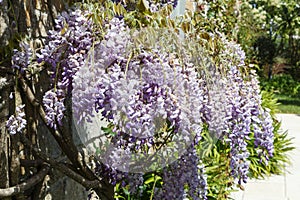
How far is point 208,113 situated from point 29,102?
25.1 inches

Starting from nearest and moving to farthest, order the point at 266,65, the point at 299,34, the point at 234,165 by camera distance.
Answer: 1. the point at 234,165
2. the point at 299,34
3. the point at 266,65

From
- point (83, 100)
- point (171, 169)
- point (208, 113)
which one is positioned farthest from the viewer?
point (171, 169)

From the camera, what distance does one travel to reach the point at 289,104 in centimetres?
1041

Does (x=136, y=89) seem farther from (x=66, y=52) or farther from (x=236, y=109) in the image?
(x=236, y=109)

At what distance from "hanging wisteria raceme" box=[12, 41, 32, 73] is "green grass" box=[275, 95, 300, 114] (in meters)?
8.04

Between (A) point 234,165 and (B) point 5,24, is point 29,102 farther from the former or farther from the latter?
(A) point 234,165

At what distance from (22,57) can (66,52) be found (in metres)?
0.14


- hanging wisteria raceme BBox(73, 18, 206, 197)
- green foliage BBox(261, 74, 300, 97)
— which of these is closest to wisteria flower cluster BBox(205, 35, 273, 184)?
hanging wisteria raceme BBox(73, 18, 206, 197)

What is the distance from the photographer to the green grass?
9.38 m

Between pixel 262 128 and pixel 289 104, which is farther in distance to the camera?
pixel 289 104

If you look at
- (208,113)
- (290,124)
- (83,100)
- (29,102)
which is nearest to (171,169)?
(208,113)

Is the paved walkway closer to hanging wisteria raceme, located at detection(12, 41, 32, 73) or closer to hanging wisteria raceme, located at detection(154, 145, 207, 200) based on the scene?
hanging wisteria raceme, located at detection(154, 145, 207, 200)

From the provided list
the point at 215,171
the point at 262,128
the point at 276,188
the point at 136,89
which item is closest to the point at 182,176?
the point at 262,128

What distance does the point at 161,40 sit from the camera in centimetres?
156
